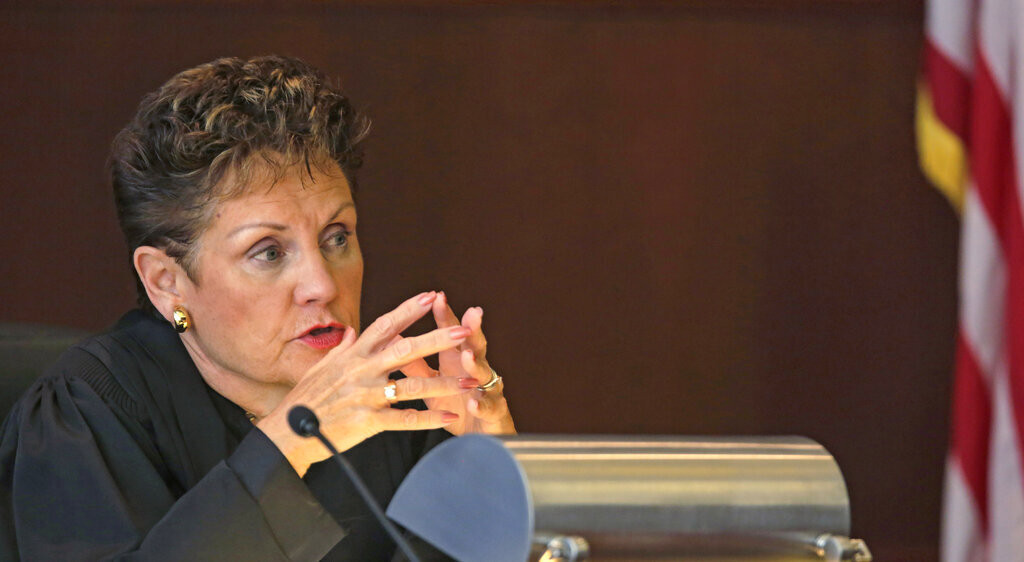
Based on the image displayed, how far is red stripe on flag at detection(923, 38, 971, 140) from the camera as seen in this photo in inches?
81.2

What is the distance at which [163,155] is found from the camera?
1513 millimetres

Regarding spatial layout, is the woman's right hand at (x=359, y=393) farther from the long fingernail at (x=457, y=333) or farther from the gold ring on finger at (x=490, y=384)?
the gold ring on finger at (x=490, y=384)

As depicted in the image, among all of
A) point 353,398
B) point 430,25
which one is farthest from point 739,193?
point 353,398

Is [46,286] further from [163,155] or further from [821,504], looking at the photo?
[821,504]

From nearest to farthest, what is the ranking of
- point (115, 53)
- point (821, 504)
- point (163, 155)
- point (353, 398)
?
point (821, 504) < point (353, 398) < point (163, 155) < point (115, 53)

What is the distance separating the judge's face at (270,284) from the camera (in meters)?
1.51

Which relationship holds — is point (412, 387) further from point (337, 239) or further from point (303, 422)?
point (337, 239)

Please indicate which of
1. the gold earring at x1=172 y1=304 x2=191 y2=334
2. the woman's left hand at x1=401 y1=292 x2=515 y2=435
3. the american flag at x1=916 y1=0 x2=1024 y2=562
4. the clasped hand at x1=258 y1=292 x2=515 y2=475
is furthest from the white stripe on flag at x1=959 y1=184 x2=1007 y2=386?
the gold earring at x1=172 y1=304 x2=191 y2=334

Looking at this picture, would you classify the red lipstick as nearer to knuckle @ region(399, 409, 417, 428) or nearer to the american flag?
knuckle @ region(399, 409, 417, 428)

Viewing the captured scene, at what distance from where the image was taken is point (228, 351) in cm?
154

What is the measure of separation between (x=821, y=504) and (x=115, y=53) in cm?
203

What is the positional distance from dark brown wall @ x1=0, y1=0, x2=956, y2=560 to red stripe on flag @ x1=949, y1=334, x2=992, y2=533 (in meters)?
0.59

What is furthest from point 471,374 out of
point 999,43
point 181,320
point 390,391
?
point 999,43

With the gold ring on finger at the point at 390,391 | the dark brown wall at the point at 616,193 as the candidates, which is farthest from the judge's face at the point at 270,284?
the dark brown wall at the point at 616,193
